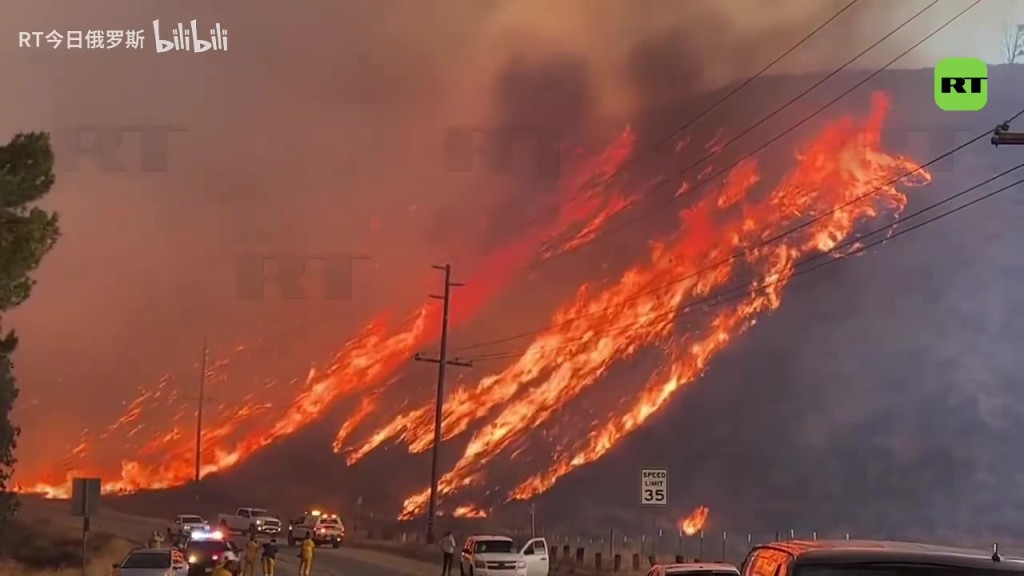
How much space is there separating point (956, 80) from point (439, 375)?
20461mm

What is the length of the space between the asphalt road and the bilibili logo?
2278 cm

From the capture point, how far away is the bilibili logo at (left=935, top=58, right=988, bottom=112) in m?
39.4

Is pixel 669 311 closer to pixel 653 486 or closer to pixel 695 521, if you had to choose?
pixel 695 521

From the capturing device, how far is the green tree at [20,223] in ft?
101

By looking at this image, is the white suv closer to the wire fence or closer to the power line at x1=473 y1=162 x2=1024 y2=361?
the wire fence

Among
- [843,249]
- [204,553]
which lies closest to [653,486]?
[204,553]

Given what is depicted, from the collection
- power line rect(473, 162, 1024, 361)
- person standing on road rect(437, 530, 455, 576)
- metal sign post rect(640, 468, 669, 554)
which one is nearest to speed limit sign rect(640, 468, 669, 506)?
metal sign post rect(640, 468, 669, 554)

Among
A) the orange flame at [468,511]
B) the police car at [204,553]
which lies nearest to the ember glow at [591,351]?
the orange flame at [468,511]

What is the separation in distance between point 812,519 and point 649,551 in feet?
18.9

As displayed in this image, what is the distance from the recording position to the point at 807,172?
43.3 m

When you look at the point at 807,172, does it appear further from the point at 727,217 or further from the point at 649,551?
the point at 649,551

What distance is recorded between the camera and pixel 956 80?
39.5 metres

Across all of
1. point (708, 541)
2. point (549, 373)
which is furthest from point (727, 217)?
point (708, 541)

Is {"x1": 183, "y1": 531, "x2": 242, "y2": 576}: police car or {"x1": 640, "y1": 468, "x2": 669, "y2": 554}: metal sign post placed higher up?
{"x1": 640, "y1": 468, "x2": 669, "y2": 554}: metal sign post
